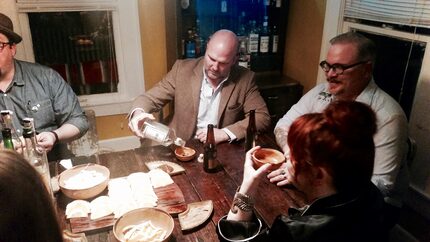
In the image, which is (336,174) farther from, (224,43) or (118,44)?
(118,44)

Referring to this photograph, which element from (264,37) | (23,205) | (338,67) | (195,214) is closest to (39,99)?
(195,214)

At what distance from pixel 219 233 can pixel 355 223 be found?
45 cm

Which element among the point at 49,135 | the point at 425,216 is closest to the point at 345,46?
the point at 425,216

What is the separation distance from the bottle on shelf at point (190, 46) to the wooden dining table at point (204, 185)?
137cm

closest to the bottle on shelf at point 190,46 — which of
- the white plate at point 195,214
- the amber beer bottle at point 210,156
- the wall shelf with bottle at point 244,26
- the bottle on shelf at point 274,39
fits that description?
the wall shelf with bottle at point 244,26

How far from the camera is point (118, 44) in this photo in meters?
3.14

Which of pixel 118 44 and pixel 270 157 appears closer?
pixel 270 157

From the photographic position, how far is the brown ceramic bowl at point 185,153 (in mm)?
1718

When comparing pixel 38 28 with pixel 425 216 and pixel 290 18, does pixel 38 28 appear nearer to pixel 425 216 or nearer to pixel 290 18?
pixel 290 18

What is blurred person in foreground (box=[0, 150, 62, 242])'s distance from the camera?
705 mm

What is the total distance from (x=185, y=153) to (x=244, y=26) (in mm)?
2000

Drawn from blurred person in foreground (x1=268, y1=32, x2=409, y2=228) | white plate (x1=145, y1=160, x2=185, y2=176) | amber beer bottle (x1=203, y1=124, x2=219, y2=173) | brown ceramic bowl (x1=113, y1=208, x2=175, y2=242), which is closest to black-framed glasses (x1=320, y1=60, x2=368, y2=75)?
blurred person in foreground (x1=268, y1=32, x2=409, y2=228)

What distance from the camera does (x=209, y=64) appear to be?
2.22m

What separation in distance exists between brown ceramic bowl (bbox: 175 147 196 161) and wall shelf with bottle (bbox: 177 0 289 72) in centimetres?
145
